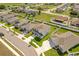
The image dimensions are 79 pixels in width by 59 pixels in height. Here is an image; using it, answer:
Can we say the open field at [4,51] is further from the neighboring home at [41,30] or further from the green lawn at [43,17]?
the green lawn at [43,17]

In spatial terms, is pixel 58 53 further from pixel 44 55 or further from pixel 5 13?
pixel 5 13

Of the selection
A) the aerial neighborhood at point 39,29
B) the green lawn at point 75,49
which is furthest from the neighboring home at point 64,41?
the green lawn at point 75,49

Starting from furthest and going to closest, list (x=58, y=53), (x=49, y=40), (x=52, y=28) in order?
(x=52, y=28), (x=49, y=40), (x=58, y=53)

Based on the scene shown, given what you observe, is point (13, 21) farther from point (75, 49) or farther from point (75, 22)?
point (75, 49)

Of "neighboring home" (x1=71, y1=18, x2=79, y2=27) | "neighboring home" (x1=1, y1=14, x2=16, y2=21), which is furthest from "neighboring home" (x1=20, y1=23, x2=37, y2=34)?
"neighboring home" (x1=71, y1=18, x2=79, y2=27)

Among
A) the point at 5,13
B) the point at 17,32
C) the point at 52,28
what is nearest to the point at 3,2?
the point at 5,13

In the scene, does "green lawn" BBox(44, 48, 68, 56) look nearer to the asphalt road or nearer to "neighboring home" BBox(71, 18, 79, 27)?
the asphalt road

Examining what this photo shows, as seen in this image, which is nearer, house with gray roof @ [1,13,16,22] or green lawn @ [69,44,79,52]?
green lawn @ [69,44,79,52]
